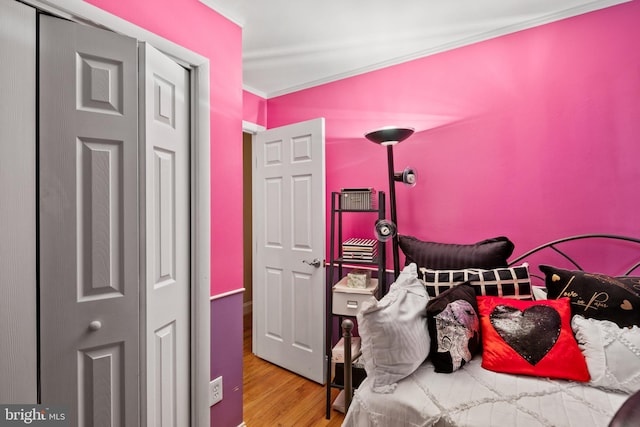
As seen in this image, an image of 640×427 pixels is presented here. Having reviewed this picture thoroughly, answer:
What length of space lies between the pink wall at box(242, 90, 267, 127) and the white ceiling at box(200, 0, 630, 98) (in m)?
0.34

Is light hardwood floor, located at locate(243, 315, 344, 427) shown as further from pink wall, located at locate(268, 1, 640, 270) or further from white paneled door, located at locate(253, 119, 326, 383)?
pink wall, located at locate(268, 1, 640, 270)

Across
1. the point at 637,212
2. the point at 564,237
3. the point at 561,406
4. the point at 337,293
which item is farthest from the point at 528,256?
the point at 337,293

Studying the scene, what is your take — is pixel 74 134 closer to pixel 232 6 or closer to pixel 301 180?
pixel 232 6

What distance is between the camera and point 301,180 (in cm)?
258

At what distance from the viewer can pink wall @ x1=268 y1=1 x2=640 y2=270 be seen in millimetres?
1744

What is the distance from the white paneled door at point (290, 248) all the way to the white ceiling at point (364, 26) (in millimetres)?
555

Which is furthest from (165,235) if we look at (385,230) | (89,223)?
(385,230)

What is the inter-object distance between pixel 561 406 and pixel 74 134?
2086 mm

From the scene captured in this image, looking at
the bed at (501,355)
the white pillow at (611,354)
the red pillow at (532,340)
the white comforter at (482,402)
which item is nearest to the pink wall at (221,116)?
the bed at (501,355)

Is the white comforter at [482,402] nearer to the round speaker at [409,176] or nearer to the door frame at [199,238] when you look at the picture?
the door frame at [199,238]

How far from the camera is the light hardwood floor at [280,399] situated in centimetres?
203

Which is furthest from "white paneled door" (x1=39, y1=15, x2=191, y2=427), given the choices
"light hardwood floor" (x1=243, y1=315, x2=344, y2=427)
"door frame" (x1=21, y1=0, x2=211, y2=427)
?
"light hardwood floor" (x1=243, y1=315, x2=344, y2=427)

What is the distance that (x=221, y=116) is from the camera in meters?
1.85

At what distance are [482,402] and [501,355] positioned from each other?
0.95ft
